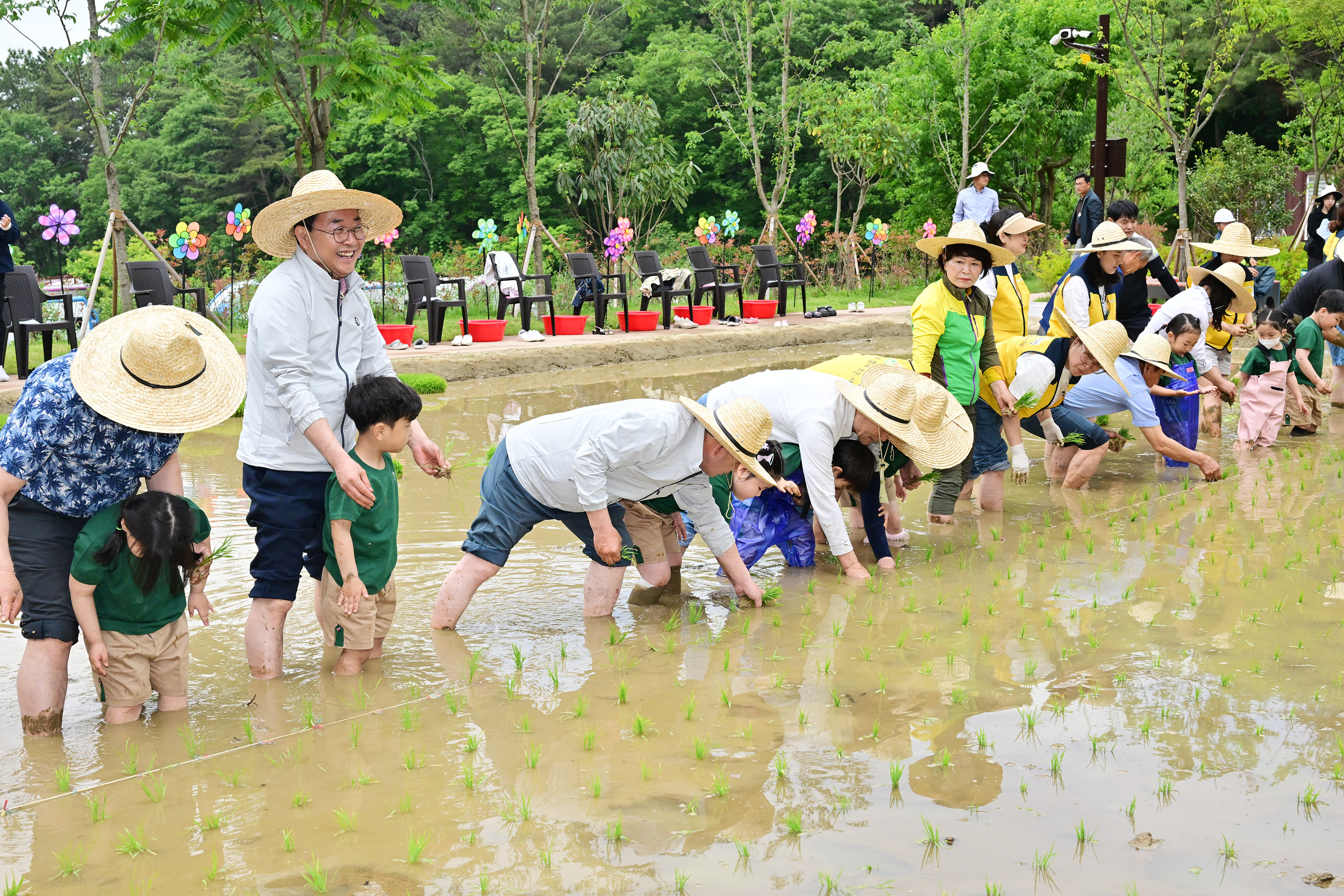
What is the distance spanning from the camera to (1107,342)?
24.2 ft

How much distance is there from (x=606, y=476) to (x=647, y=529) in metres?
0.59

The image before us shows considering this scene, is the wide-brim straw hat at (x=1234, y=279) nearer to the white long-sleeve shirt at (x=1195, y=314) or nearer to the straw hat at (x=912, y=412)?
the white long-sleeve shirt at (x=1195, y=314)

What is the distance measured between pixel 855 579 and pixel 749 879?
111 inches

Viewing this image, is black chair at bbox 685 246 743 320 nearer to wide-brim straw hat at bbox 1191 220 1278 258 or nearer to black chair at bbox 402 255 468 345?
black chair at bbox 402 255 468 345

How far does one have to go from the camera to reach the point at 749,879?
3.04 meters

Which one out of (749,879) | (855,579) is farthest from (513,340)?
(749,879)

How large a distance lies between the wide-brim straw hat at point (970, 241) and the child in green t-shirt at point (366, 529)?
323 cm

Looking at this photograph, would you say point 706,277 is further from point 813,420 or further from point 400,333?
point 813,420

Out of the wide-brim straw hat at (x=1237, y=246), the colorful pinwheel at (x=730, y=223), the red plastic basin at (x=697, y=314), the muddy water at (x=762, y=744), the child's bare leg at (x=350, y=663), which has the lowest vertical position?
the muddy water at (x=762, y=744)

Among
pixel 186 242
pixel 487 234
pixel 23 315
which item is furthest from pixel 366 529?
pixel 487 234

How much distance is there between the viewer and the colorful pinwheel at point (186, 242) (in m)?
15.6

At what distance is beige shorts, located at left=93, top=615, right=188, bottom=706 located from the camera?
4016 millimetres

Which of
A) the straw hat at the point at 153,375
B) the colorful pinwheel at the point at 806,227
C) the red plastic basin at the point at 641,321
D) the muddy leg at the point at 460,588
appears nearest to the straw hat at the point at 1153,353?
the muddy leg at the point at 460,588

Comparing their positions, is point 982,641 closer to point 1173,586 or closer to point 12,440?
point 1173,586
